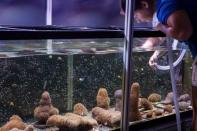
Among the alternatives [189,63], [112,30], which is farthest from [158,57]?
[112,30]

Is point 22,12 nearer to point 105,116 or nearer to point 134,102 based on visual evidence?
point 105,116

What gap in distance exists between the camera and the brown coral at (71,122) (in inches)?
66.9

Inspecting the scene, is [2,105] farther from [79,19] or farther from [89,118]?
[79,19]

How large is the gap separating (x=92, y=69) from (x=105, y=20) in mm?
525

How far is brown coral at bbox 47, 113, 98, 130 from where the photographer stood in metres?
1.70

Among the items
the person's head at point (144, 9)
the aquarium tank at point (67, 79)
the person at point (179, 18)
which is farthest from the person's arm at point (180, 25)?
the aquarium tank at point (67, 79)

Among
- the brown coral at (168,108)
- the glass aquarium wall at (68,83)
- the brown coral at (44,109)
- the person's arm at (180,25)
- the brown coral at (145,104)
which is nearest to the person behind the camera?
the person's arm at (180,25)

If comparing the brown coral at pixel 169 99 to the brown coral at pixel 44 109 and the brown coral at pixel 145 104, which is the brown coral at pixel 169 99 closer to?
the brown coral at pixel 145 104

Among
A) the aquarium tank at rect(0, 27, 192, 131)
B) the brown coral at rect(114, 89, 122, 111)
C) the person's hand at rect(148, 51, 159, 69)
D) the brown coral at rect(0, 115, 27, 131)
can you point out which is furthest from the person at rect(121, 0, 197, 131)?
the brown coral at rect(0, 115, 27, 131)

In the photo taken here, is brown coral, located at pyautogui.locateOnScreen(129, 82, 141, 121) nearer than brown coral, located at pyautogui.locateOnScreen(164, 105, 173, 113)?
Yes

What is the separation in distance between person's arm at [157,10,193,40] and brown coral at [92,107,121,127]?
602 mm

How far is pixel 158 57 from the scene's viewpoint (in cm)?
214

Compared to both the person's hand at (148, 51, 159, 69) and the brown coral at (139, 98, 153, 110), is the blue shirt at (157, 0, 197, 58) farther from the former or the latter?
the brown coral at (139, 98, 153, 110)

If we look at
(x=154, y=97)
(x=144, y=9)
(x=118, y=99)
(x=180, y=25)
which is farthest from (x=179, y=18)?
(x=154, y=97)
